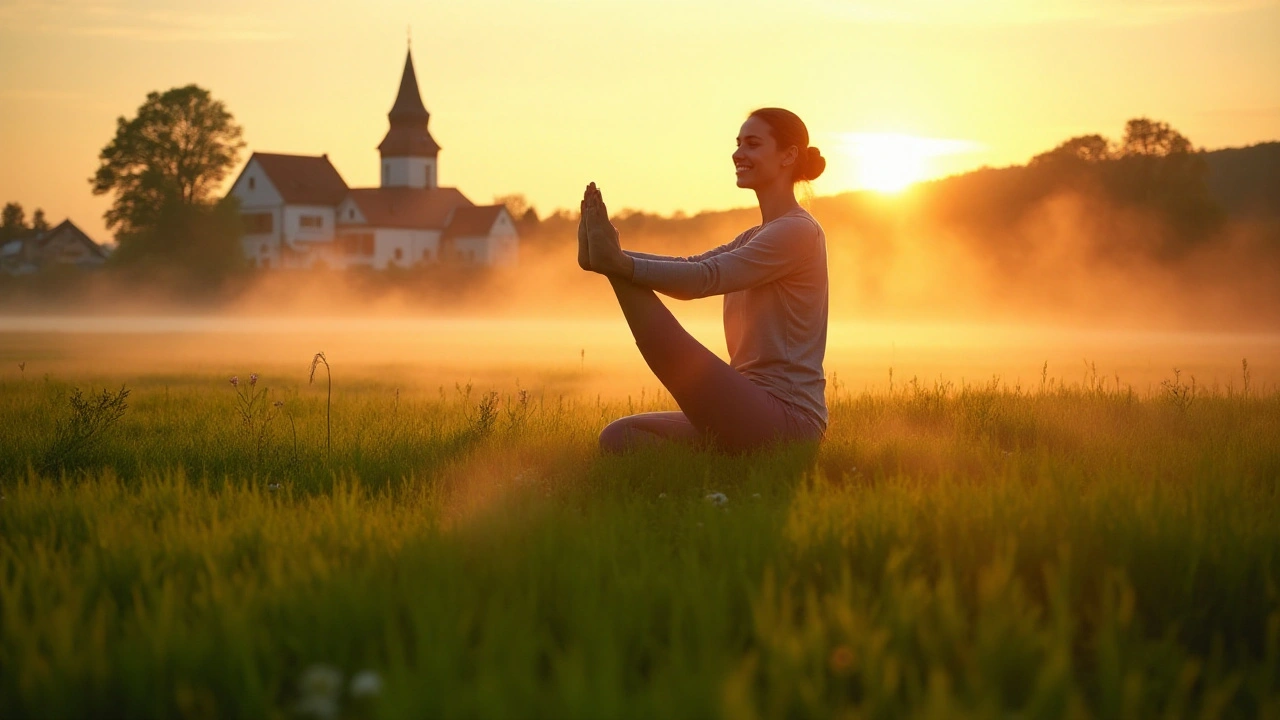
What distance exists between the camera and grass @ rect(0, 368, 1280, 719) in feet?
9.10

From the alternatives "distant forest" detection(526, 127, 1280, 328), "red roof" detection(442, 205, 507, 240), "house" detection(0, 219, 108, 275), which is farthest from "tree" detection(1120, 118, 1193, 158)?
"house" detection(0, 219, 108, 275)

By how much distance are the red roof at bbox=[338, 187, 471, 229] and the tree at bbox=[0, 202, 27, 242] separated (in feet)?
113

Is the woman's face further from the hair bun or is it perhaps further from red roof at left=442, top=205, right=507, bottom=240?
red roof at left=442, top=205, right=507, bottom=240

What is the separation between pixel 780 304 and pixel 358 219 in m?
87.9

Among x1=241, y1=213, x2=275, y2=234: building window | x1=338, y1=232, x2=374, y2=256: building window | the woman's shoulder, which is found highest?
x1=241, y1=213, x2=275, y2=234: building window

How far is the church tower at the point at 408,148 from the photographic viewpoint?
98.2 metres

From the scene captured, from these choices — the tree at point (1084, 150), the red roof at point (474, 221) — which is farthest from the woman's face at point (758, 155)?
the red roof at point (474, 221)

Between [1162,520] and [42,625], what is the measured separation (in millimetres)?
3667

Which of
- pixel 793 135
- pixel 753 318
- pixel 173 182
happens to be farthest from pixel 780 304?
pixel 173 182

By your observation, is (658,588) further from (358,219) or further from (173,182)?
(358,219)

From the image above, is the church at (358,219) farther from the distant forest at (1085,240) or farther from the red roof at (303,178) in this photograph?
the distant forest at (1085,240)

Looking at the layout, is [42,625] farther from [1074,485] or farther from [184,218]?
[184,218]

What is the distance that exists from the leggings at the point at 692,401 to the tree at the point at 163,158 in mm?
61447

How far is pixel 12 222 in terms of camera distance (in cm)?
10412
